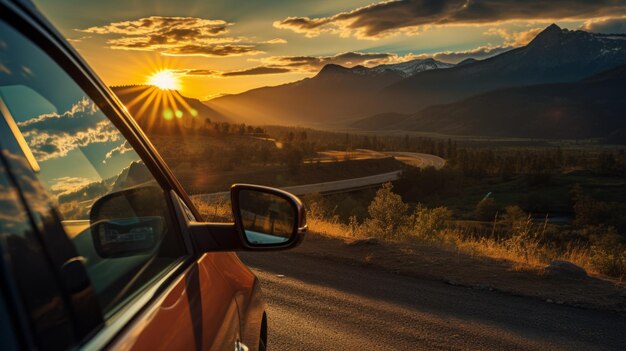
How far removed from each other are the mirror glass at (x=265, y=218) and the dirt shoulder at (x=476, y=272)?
550 centimetres

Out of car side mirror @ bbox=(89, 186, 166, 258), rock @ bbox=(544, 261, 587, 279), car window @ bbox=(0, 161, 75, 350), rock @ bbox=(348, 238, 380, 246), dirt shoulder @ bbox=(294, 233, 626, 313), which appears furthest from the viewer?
rock @ bbox=(348, 238, 380, 246)

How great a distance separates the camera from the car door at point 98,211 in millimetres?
1221

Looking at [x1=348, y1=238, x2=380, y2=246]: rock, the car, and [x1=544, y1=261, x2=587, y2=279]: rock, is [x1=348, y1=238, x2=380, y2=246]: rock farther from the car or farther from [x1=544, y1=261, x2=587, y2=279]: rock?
the car

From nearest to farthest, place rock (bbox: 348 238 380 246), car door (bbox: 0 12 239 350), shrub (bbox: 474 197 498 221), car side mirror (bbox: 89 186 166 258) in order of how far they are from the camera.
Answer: car door (bbox: 0 12 239 350)
car side mirror (bbox: 89 186 166 258)
rock (bbox: 348 238 380 246)
shrub (bbox: 474 197 498 221)

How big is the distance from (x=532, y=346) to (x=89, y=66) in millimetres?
4834

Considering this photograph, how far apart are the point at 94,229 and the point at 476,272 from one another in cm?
752

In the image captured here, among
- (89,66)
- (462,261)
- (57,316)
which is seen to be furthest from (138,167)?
(462,261)

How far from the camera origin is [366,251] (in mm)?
10016

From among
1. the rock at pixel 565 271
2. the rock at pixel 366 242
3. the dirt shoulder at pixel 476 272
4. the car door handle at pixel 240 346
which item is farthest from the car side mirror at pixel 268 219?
the rock at pixel 366 242

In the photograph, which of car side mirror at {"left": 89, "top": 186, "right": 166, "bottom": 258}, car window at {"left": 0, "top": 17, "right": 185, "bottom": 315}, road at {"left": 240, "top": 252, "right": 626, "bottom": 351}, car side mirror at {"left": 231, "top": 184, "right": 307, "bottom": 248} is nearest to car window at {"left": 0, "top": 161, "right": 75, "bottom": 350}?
car window at {"left": 0, "top": 17, "right": 185, "bottom": 315}

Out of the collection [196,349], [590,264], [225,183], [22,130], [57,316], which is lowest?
[225,183]

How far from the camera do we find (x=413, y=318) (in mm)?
6043

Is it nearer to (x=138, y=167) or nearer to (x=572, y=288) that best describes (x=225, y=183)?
(x=572, y=288)

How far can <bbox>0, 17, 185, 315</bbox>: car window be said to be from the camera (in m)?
1.32
